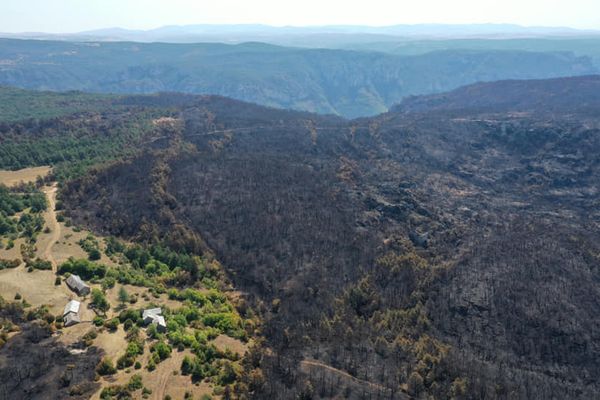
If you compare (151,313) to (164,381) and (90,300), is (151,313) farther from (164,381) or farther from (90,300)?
(164,381)

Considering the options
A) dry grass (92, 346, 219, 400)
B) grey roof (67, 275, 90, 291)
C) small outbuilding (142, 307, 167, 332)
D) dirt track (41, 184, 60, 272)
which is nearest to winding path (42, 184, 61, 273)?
dirt track (41, 184, 60, 272)

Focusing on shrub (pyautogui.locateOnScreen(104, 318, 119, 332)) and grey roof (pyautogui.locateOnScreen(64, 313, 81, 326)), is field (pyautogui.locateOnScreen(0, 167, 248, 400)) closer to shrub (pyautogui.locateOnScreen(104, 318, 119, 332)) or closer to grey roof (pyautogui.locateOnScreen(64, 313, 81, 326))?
shrub (pyautogui.locateOnScreen(104, 318, 119, 332))

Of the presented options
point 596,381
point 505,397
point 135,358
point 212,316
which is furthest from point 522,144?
point 135,358

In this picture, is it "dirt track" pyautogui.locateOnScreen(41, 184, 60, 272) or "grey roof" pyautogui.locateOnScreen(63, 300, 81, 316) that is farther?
"dirt track" pyautogui.locateOnScreen(41, 184, 60, 272)

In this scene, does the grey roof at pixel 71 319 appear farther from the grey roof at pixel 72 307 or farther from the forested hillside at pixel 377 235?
the forested hillside at pixel 377 235

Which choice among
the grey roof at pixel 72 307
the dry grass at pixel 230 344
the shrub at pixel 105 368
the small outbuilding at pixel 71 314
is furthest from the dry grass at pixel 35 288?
the dry grass at pixel 230 344

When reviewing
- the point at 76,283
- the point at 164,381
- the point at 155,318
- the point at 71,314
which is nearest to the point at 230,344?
the point at 155,318
